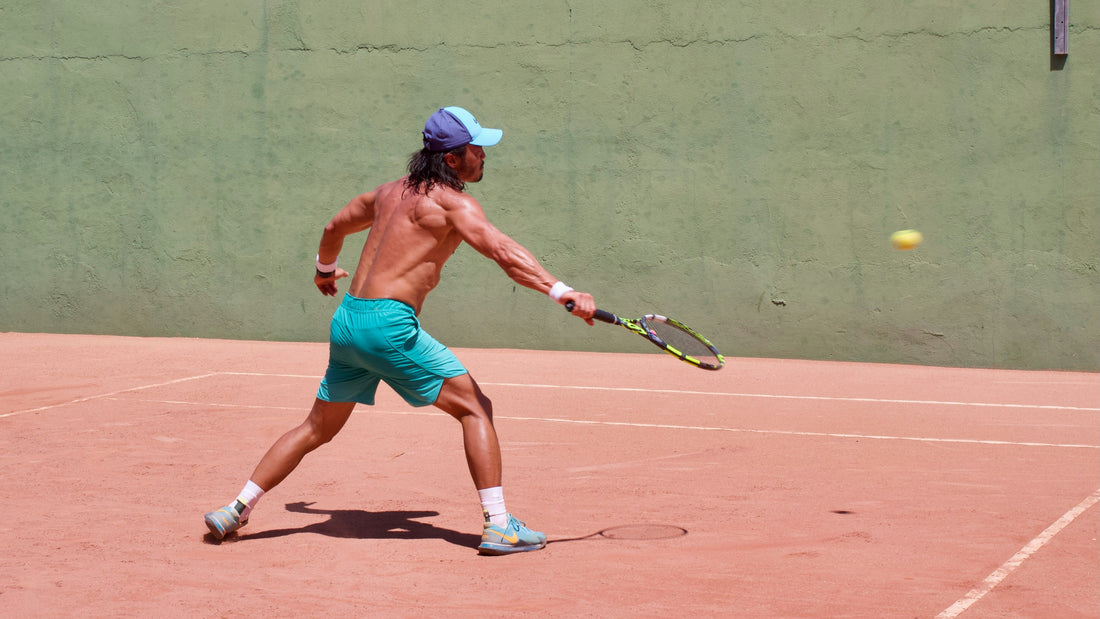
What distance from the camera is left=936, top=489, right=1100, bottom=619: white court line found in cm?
383

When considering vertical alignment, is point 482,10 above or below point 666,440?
above

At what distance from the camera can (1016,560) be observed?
438 centimetres

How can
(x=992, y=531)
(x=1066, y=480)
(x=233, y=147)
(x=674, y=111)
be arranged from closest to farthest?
(x=992, y=531) → (x=1066, y=480) → (x=674, y=111) → (x=233, y=147)

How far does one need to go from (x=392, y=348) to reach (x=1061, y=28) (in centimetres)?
783

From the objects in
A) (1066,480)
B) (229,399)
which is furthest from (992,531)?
(229,399)

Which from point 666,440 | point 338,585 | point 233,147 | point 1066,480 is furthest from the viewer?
point 233,147

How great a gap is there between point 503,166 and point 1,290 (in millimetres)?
5731

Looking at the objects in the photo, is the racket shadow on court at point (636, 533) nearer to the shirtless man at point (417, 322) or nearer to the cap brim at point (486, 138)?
the shirtless man at point (417, 322)

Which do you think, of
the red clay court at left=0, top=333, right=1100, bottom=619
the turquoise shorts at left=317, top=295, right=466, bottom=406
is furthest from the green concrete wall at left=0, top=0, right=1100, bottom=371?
the turquoise shorts at left=317, top=295, right=466, bottom=406

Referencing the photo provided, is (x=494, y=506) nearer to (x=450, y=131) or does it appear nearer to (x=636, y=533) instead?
(x=636, y=533)

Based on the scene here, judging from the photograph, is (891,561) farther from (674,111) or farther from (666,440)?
(674,111)

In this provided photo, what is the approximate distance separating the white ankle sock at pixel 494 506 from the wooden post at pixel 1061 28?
767 centimetres

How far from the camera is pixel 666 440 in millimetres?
6941

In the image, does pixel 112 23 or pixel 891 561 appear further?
pixel 112 23
